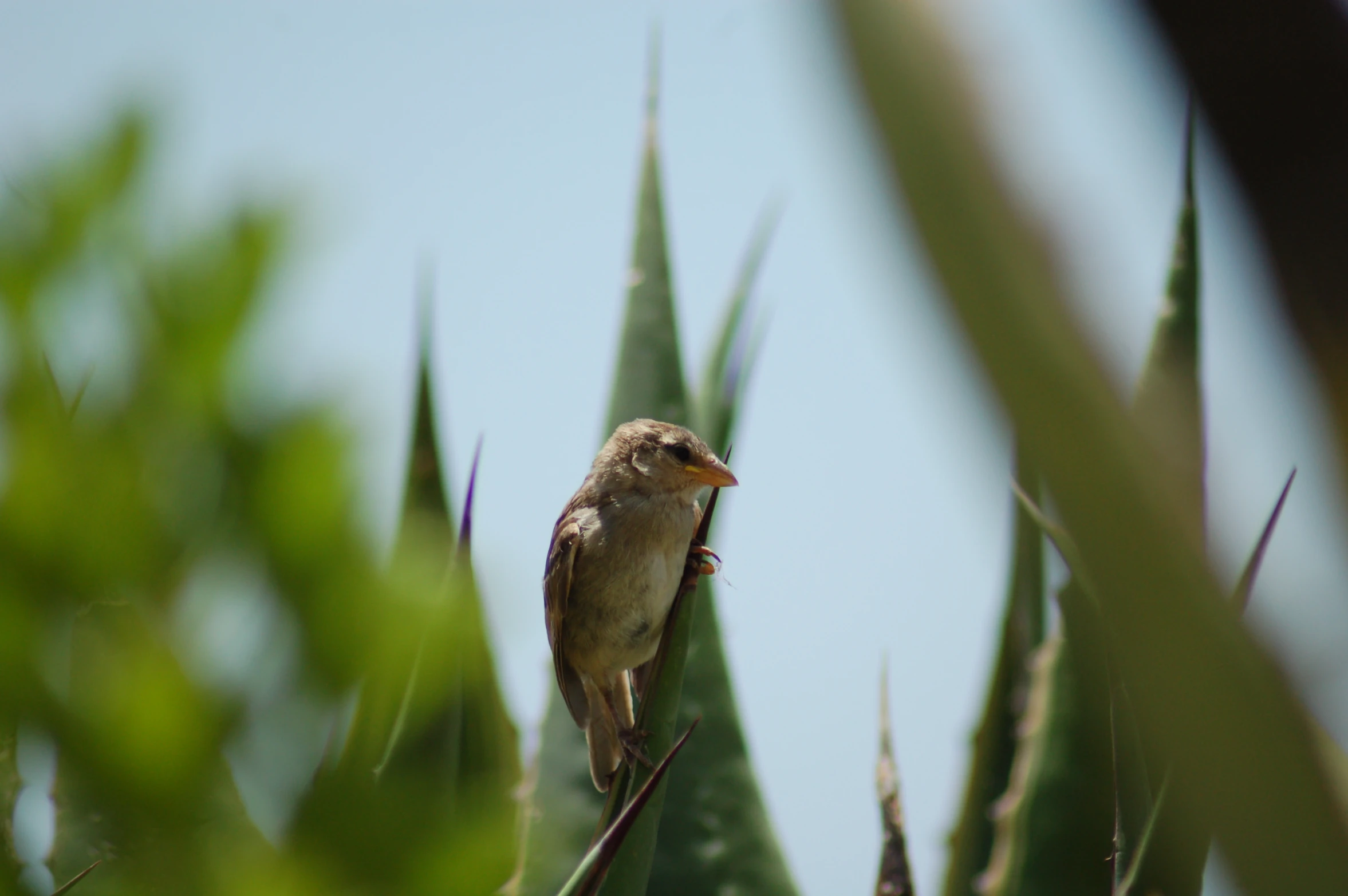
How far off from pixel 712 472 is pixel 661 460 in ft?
0.53

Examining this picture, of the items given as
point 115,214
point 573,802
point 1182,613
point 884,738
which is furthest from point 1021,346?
point 115,214

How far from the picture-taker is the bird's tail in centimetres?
304

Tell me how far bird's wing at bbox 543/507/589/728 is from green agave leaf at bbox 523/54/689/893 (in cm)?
5

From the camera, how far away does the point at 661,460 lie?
3.29 meters

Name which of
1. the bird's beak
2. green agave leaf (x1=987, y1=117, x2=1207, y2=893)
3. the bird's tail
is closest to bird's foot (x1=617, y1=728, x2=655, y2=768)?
green agave leaf (x1=987, y1=117, x2=1207, y2=893)

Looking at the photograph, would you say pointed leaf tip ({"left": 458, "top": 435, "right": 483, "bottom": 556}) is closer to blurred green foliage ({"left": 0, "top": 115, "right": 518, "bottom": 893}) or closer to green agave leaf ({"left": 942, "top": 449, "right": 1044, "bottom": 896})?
blurred green foliage ({"left": 0, "top": 115, "right": 518, "bottom": 893})

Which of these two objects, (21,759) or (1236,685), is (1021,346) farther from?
(21,759)

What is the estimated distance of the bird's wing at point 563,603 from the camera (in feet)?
10.6

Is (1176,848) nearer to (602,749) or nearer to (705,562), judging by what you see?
(705,562)

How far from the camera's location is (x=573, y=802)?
304 cm

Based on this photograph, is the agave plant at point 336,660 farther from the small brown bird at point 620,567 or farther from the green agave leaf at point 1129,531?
the green agave leaf at point 1129,531

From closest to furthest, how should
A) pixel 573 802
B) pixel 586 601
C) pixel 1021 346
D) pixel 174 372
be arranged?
1. pixel 1021 346
2. pixel 174 372
3. pixel 573 802
4. pixel 586 601

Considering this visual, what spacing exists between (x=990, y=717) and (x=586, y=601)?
1.19 metres

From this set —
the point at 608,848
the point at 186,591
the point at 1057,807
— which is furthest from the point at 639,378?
the point at 608,848
